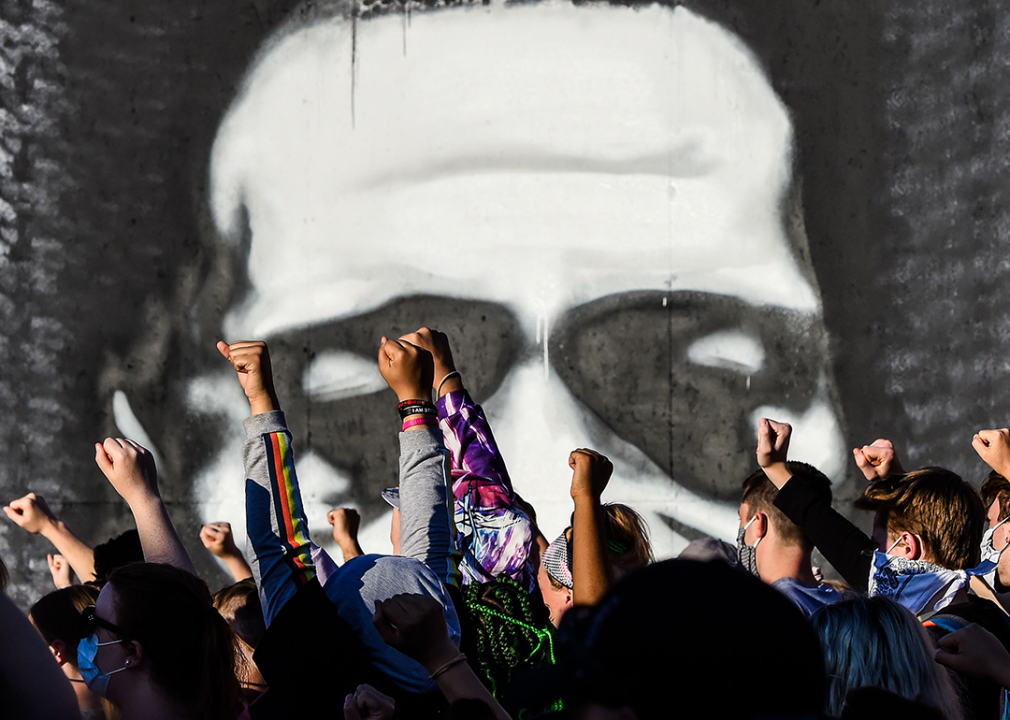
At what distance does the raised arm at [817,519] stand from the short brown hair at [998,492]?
27.2 inches

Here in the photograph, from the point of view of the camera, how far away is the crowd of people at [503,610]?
3.11ft

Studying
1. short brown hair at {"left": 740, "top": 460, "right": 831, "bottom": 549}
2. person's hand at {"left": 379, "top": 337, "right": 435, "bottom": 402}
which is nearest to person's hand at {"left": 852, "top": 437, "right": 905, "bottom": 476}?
short brown hair at {"left": 740, "top": 460, "right": 831, "bottom": 549}

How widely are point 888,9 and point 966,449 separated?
2.39 metres

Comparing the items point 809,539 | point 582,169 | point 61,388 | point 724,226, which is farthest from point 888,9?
point 61,388

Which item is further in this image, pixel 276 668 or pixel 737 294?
pixel 737 294

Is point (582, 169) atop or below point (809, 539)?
atop

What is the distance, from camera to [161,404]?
229 inches

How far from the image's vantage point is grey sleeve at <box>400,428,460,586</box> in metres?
2.14

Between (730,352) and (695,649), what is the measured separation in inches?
188

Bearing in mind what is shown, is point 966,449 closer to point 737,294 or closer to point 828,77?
point 737,294

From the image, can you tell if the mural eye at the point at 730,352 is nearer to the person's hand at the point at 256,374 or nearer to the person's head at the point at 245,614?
the person's head at the point at 245,614

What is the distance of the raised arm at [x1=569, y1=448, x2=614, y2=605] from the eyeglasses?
91 cm

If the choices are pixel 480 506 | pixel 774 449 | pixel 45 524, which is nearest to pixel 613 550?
pixel 480 506

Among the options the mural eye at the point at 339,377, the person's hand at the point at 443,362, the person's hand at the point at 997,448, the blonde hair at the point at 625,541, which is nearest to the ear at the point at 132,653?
the person's hand at the point at 443,362
